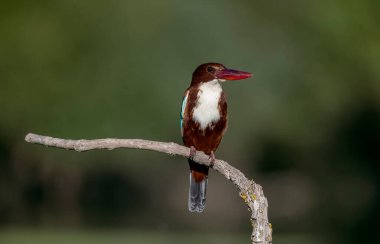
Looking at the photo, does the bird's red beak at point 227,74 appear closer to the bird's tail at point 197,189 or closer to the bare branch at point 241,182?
the bird's tail at point 197,189

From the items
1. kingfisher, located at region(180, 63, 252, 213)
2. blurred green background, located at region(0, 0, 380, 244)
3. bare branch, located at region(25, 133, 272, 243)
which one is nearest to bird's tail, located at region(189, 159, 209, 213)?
kingfisher, located at region(180, 63, 252, 213)

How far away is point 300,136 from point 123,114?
2549 mm

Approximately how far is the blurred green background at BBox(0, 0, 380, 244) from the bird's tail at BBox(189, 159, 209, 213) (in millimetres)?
6557

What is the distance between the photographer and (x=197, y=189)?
4582mm

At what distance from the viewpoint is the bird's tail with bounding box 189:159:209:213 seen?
457 centimetres

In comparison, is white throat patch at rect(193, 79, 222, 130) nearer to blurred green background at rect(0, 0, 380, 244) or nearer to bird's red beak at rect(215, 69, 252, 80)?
bird's red beak at rect(215, 69, 252, 80)

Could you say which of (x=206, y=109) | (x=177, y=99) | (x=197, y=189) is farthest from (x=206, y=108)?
(x=177, y=99)

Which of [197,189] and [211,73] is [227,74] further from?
[197,189]

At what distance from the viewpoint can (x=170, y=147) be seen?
329 cm

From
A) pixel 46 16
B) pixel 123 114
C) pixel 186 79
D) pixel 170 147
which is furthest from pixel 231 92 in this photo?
pixel 170 147

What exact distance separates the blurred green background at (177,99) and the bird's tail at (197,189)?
21.5 ft

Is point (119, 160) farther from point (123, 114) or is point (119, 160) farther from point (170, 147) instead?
point (170, 147)

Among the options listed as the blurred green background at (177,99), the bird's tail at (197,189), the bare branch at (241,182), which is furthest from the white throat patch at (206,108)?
the blurred green background at (177,99)

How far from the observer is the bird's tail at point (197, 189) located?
180 inches
